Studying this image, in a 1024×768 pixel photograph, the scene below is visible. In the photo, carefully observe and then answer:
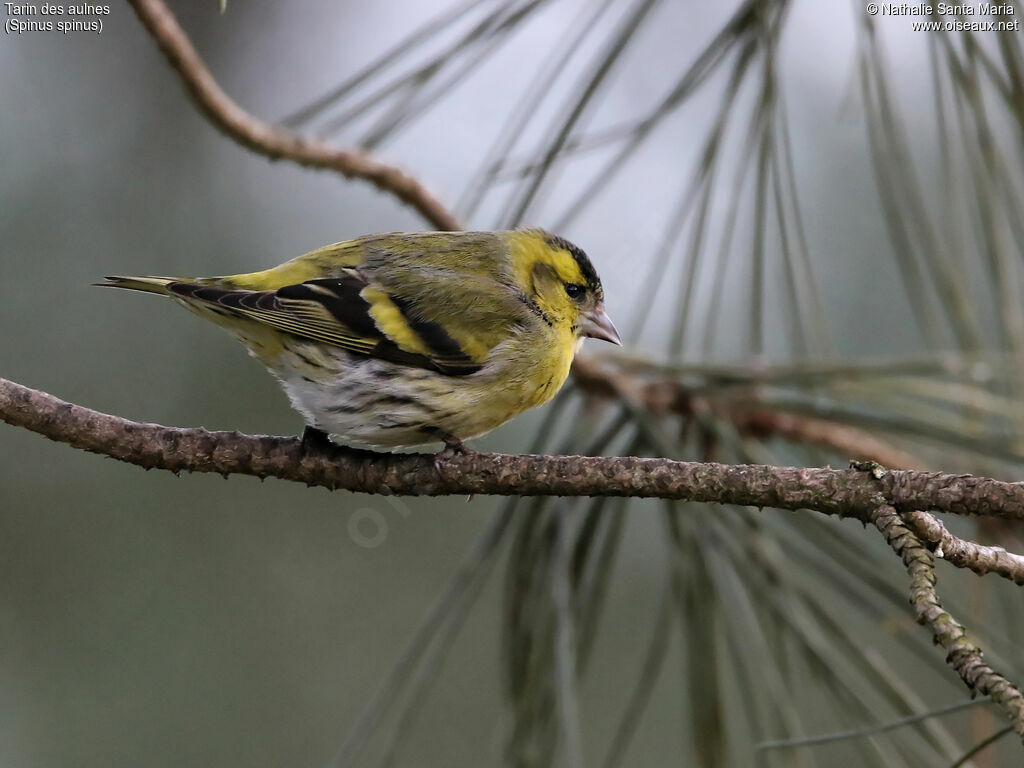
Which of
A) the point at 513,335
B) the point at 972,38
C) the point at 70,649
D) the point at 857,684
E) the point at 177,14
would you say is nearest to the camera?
the point at 972,38

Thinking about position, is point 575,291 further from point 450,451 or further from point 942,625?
point 942,625

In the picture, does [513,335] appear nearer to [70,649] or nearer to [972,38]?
[972,38]

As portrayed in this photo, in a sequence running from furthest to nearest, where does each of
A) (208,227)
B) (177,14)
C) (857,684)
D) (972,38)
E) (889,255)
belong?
(889,255)
(208,227)
(177,14)
(857,684)
(972,38)

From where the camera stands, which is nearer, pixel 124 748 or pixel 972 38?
pixel 972 38

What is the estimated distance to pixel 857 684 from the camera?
5.19 ft

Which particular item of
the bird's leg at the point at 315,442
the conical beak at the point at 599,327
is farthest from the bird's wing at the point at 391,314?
the bird's leg at the point at 315,442

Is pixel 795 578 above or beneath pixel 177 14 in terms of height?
beneath

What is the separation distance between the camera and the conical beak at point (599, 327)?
2.29 meters

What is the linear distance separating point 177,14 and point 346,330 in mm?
2306

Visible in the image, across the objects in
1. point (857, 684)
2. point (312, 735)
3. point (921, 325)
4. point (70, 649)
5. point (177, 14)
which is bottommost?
point (312, 735)

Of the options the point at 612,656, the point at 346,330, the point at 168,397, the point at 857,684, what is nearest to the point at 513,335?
the point at 346,330

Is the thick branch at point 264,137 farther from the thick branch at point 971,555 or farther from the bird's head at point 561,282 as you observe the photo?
the thick branch at point 971,555

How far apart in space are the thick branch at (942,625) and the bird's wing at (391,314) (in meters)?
1.21

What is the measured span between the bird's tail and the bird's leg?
378mm
